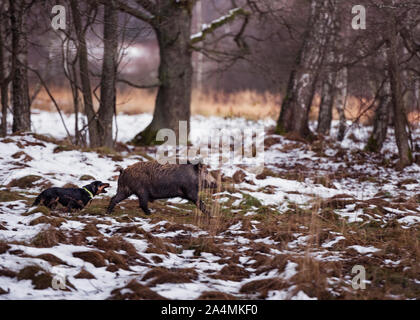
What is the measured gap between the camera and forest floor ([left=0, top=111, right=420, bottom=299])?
4.12 metres

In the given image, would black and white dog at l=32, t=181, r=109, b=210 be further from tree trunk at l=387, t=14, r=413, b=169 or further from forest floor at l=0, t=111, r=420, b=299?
tree trunk at l=387, t=14, r=413, b=169

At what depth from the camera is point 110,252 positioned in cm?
480

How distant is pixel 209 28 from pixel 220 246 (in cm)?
1117

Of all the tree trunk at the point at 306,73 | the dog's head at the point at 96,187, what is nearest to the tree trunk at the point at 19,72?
the dog's head at the point at 96,187

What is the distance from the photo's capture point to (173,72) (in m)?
14.6

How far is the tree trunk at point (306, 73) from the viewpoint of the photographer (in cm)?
1480

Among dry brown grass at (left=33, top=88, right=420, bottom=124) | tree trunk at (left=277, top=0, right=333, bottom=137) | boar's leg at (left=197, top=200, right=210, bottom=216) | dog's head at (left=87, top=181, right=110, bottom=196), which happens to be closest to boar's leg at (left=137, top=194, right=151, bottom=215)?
dog's head at (left=87, top=181, right=110, bottom=196)

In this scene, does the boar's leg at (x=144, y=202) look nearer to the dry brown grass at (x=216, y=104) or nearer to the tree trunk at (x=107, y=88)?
the tree trunk at (x=107, y=88)

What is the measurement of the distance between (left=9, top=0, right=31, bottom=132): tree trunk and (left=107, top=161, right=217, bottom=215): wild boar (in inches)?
209

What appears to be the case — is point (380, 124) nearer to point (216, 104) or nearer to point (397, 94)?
point (397, 94)

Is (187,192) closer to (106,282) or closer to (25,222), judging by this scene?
(25,222)

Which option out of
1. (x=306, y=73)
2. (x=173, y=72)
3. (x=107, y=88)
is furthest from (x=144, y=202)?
(x=306, y=73)

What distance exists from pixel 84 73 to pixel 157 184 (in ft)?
17.1
